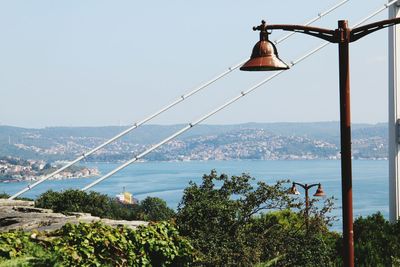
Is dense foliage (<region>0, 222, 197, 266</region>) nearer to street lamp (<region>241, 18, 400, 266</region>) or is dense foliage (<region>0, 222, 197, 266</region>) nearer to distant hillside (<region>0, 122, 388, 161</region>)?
street lamp (<region>241, 18, 400, 266</region>)

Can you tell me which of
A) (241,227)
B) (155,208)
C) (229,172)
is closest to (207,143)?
(229,172)

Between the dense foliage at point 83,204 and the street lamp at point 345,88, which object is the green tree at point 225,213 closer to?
the dense foliage at point 83,204

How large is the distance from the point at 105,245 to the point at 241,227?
272cm

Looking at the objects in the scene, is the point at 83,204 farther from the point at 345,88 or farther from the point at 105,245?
the point at 345,88

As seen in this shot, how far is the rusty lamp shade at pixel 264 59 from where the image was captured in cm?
572

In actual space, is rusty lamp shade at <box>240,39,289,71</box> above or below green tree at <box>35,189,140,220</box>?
above

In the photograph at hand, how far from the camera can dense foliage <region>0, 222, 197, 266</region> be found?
689 centimetres

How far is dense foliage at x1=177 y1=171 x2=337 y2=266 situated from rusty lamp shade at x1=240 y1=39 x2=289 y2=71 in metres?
4.00

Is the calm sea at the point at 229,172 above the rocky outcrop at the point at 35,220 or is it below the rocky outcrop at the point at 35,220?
below

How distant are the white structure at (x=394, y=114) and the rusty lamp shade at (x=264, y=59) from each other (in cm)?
1013

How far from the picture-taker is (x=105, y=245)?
25.0 ft

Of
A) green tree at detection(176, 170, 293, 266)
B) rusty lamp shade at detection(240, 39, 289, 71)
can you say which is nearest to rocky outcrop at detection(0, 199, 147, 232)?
green tree at detection(176, 170, 293, 266)

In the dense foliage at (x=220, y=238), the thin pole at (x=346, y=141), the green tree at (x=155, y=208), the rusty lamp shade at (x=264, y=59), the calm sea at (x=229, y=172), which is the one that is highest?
the rusty lamp shade at (x=264, y=59)

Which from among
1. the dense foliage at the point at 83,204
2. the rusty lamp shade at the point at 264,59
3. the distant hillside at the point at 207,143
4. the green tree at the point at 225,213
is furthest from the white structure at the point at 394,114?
the distant hillside at the point at 207,143
